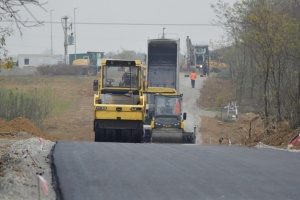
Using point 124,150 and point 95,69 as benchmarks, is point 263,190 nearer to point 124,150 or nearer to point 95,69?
point 124,150

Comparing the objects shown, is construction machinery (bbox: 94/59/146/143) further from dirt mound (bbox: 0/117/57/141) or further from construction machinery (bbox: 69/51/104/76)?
construction machinery (bbox: 69/51/104/76)

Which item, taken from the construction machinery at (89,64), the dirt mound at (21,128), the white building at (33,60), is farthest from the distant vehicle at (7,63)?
the white building at (33,60)

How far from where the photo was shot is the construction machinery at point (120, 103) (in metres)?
27.2

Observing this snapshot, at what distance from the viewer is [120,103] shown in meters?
28.4

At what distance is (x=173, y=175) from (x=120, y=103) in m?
15.3

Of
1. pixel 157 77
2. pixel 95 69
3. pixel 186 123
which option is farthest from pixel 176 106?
pixel 95 69

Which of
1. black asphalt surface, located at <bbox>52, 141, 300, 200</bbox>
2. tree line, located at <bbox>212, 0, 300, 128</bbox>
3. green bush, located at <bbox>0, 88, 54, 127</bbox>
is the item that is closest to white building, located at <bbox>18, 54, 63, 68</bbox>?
green bush, located at <bbox>0, 88, 54, 127</bbox>

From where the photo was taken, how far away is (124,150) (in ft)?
62.2

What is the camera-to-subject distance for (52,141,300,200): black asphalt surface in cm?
1115

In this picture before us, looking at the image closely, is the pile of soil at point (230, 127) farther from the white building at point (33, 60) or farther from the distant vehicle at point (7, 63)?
the white building at point (33, 60)

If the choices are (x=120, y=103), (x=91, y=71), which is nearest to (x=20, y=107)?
(x=120, y=103)

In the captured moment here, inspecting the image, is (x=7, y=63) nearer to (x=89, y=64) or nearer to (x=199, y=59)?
(x=199, y=59)

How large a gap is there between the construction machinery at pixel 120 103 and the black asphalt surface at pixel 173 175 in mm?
8811

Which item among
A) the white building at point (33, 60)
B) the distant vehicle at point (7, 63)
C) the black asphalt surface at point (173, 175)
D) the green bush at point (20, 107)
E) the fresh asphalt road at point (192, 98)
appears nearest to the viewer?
the black asphalt surface at point (173, 175)
